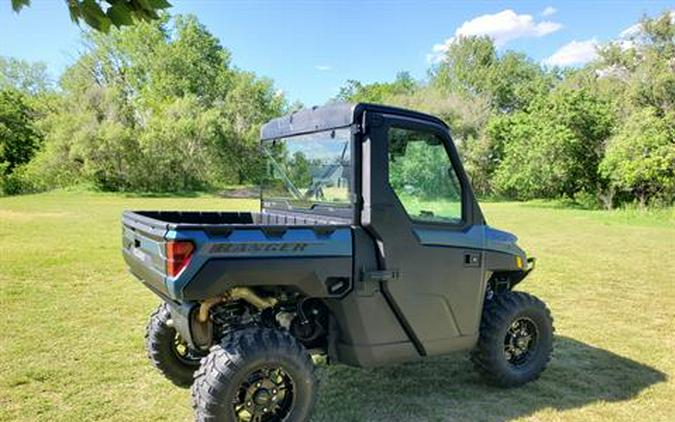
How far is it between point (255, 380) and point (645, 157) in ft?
75.5

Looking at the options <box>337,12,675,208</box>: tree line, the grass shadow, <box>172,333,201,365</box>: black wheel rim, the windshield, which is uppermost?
<box>337,12,675,208</box>: tree line

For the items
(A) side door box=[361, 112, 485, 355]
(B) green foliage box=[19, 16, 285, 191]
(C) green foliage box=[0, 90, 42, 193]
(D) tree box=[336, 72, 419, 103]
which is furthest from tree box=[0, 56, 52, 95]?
(A) side door box=[361, 112, 485, 355]

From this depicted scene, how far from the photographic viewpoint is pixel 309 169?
Result: 3.84 metres

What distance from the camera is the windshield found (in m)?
3.46

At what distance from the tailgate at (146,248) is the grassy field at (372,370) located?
964mm

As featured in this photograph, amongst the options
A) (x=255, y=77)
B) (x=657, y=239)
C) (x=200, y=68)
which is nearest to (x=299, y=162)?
(x=657, y=239)

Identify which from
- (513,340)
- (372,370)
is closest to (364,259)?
(372,370)

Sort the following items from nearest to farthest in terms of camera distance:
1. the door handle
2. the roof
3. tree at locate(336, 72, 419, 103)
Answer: the roof < the door handle < tree at locate(336, 72, 419, 103)

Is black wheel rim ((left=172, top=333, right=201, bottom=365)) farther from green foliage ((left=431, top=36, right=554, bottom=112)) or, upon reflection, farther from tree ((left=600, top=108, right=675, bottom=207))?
green foliage ((left=431, top=36, right=554, bottom=112))

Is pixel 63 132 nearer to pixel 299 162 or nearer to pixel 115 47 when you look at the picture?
pixel 115 47

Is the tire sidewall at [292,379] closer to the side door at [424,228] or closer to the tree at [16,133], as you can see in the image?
the side door at [424,228]

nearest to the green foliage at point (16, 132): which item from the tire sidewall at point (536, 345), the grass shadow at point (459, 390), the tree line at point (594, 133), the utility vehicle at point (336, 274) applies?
the tree line at point (594, 133)

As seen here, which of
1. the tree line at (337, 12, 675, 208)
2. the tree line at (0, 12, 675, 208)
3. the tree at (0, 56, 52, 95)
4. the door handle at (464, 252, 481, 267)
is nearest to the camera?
the door handle at (464, 252, 481, 267)

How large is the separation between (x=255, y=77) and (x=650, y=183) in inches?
1081
